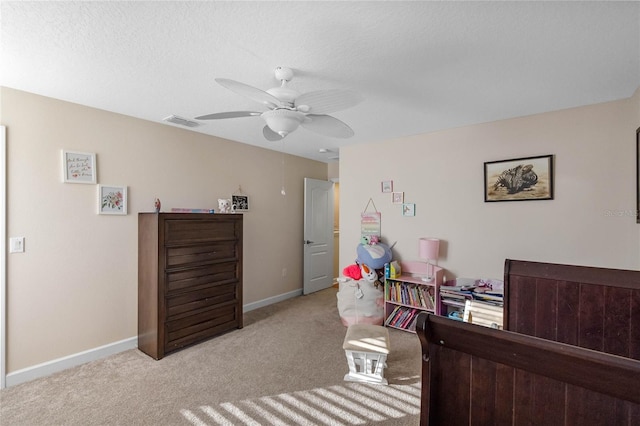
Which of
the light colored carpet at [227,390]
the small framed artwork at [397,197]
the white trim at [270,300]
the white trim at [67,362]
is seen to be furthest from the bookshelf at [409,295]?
the white trim at [67,362]

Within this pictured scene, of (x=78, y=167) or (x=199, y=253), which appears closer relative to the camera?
(x=78, y=167)

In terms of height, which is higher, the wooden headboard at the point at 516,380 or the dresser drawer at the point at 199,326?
the wooden headboard at the point at 516,380

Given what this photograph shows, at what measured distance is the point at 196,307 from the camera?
10.0 ft

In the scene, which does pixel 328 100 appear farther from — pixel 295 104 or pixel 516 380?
pixel 516 380

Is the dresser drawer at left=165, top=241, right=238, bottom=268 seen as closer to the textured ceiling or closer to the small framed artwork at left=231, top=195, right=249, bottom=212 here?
the small framed artwork at left=231, top=195, right=249, bottom=212

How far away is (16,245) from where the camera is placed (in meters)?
2.33

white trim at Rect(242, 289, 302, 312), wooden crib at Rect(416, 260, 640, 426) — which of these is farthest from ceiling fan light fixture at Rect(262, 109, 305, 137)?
white trim at Rect(242, 289, 302, 312)

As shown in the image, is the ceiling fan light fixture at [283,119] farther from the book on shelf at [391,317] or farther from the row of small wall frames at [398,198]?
the book on shelf at [391,317]

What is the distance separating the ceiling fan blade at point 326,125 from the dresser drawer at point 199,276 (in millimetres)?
1948

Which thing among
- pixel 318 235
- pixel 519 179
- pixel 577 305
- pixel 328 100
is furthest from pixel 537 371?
pixel 318 235

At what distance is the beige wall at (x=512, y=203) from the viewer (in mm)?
2543

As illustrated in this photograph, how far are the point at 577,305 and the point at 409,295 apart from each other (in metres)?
1.89

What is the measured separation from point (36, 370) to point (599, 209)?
192 inches

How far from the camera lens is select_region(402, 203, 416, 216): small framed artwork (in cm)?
362
